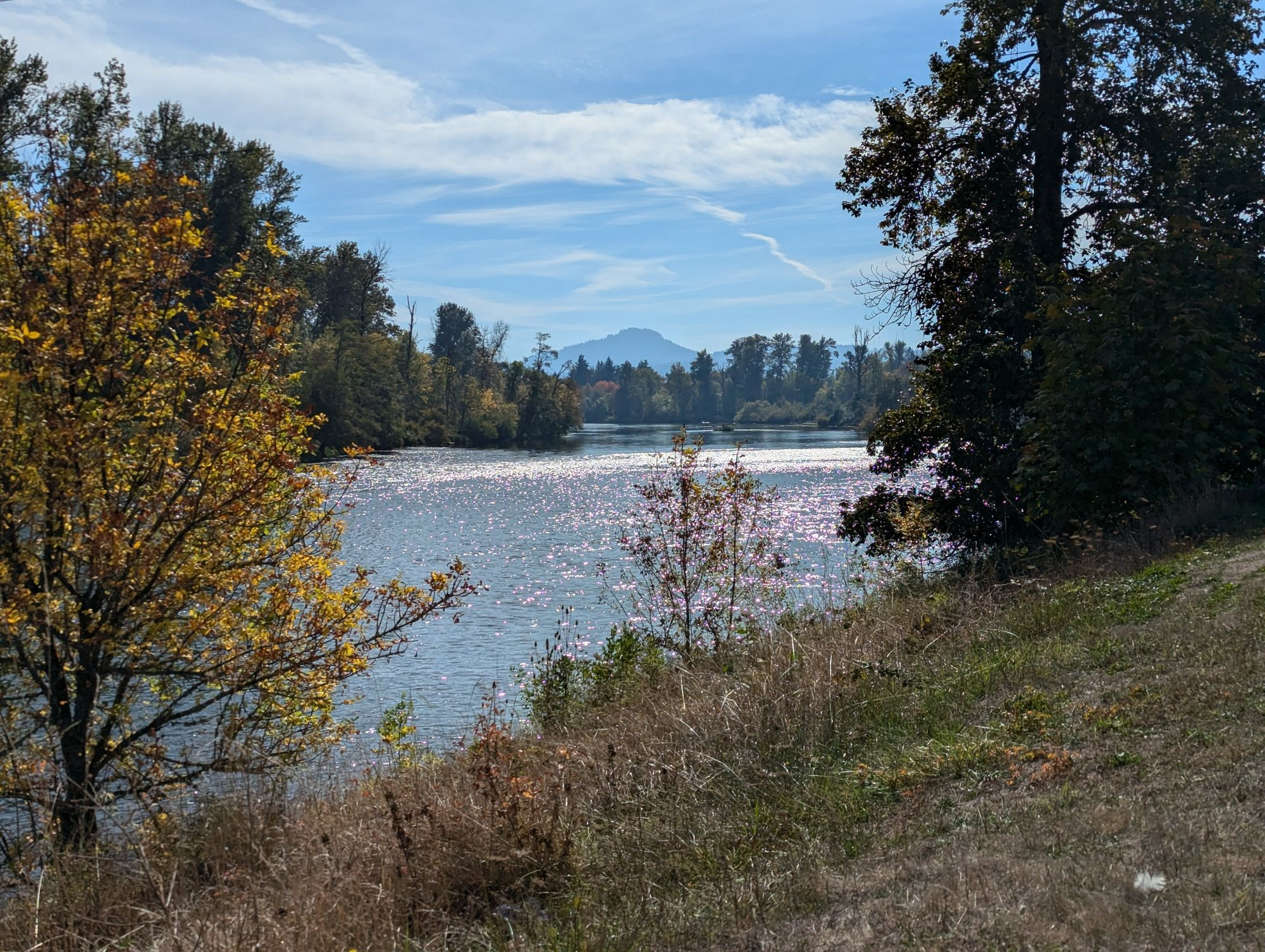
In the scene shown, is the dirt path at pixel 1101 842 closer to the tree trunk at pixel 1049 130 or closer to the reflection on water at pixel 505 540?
the reflection on water at pixel 505 540

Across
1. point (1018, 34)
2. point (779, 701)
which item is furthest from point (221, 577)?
point (1018, 34)

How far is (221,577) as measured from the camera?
29.4 feet

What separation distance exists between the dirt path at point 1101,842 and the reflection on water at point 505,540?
812 centimetres

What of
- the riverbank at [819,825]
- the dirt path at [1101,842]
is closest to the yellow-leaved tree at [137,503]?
the riverbank at [819,825]

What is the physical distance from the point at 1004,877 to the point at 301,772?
6.04 metres

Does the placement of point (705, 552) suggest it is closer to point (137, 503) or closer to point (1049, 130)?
point (137, 503)

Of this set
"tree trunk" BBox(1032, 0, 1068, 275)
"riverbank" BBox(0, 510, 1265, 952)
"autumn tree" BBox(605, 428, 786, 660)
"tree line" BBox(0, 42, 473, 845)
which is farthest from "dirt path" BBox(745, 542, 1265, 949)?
"tree trunk" BBox(1032, 0, 1068, 275)

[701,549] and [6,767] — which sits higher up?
[701,549]

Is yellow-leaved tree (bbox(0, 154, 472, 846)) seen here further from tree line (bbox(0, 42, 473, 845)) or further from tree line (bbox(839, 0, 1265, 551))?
tree line (bbox(839, 0, 1265, 551))

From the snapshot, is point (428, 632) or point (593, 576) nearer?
point (428, 632)

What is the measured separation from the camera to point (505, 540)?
34.6 metres

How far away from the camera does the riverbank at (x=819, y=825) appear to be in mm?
4129

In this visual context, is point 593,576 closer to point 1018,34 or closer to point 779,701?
point 1018,34

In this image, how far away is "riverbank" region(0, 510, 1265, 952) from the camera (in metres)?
4.13
